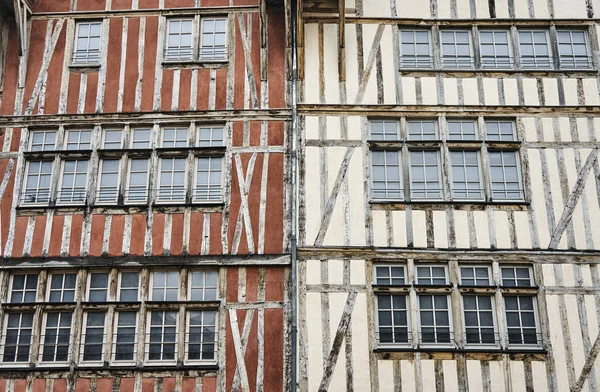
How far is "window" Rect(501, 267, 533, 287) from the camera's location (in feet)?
47.4

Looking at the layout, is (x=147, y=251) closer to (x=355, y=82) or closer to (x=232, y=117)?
(x=232, y=117)

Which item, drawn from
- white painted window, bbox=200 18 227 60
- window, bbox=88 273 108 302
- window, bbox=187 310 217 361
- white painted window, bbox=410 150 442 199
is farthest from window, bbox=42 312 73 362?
white painted window, bbox=410 150 442 199


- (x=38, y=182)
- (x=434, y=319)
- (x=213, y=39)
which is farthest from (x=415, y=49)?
(x=38, y=182)

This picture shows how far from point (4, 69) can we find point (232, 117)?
470 centimetres

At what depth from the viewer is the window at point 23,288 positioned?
14.6 m

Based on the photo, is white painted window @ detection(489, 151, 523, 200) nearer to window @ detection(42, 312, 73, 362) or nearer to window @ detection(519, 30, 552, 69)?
window @ detection(519, 30, 552, 69)

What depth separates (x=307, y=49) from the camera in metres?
16.0

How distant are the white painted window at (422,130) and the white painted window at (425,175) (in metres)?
0.29

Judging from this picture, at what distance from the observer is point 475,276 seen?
1452 centimetres

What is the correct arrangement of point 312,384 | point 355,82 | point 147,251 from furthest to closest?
point 355,82, point 147,251, point 312,384

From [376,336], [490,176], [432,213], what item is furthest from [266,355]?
[490,176]

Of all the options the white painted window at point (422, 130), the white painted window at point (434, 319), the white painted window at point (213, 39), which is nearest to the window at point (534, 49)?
the white painted window at point (422, 130)

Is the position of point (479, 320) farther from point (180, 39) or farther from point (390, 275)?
point (180, 39)

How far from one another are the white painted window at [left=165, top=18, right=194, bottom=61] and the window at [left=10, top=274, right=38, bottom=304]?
4933 mm
